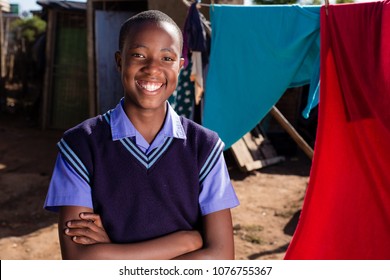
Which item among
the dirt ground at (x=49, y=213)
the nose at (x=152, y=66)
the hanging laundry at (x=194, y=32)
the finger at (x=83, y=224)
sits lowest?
the dirt ground at (x=49, y=213)

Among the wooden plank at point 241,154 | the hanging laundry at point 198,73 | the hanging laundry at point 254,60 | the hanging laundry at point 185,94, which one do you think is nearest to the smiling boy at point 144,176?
the hanging laundry at point 254,60

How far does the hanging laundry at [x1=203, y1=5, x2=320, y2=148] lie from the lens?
2873 mm

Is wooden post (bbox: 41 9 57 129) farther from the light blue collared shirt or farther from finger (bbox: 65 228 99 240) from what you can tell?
finger (bbox: 65 228 99 240)

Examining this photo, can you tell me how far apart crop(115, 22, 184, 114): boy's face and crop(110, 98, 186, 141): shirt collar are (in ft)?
0.19

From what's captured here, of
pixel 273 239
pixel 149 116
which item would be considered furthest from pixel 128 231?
pixel 273 239

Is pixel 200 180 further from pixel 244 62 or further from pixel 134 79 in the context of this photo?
pixel 244 62

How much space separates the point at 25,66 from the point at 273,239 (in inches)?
340

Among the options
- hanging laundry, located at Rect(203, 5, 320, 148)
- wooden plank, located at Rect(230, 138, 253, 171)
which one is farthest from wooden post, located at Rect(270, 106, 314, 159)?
wooden plank, located at Rect(230, 138, 253, 171)

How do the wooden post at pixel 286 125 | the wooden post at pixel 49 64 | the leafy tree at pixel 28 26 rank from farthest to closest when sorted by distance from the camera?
the leafy tree at pixel 28 26
the wooden post at pixel 49 64
the wooden post at pixel 286 125

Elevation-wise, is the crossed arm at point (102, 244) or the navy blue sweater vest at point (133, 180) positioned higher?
the navy blue sweater vest at point (133, 180)

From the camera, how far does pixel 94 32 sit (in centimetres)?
720

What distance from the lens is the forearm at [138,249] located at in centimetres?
130

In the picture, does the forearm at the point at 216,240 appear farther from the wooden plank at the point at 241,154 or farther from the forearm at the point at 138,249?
the wooden plank at the point at 241,154

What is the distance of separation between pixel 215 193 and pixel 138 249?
11.4 inches
